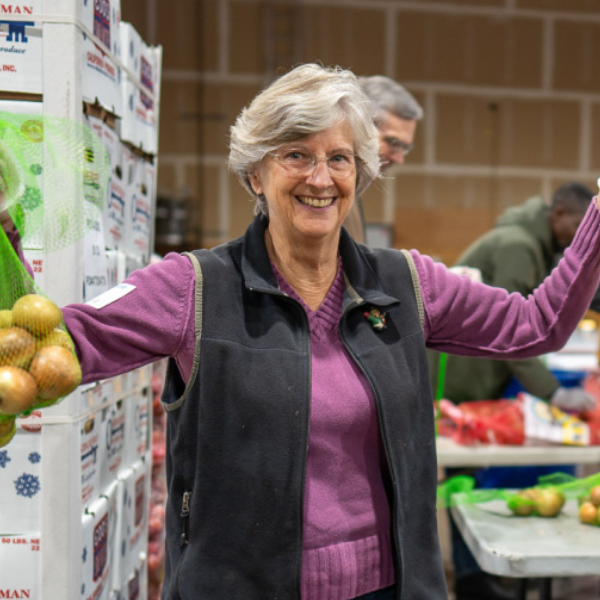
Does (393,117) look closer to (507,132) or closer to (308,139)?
(308,139)

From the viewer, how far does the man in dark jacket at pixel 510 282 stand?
2.90 m

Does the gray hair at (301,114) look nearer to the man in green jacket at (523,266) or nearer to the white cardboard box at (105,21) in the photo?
the white cardboard box at (105,21)

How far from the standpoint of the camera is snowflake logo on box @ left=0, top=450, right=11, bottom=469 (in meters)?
1.46

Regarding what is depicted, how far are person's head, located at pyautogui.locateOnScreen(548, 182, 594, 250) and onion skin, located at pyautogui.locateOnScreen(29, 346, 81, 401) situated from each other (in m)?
2.41

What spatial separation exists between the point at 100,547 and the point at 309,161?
0.99 m

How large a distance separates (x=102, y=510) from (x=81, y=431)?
0.84ft

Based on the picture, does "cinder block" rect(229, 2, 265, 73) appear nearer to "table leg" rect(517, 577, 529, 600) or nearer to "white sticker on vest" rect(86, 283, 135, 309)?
"table leg" rect(517, 577, 529, 600)

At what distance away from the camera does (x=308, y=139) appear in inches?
54.6

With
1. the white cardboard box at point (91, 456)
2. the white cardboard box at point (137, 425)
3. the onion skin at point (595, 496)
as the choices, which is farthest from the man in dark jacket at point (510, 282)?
the white cardboard box at point (91, 456)

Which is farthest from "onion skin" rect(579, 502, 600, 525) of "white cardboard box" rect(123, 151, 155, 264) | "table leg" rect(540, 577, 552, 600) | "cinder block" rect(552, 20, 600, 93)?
"cinder block" rect(552, 20, 600, 93)

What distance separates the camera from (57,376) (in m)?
1.01

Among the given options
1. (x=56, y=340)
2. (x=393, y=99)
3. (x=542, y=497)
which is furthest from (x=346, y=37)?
(x=56, y=340)

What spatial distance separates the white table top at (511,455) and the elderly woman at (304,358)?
115cm

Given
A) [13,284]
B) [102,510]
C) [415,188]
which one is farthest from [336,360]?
[415,188]
